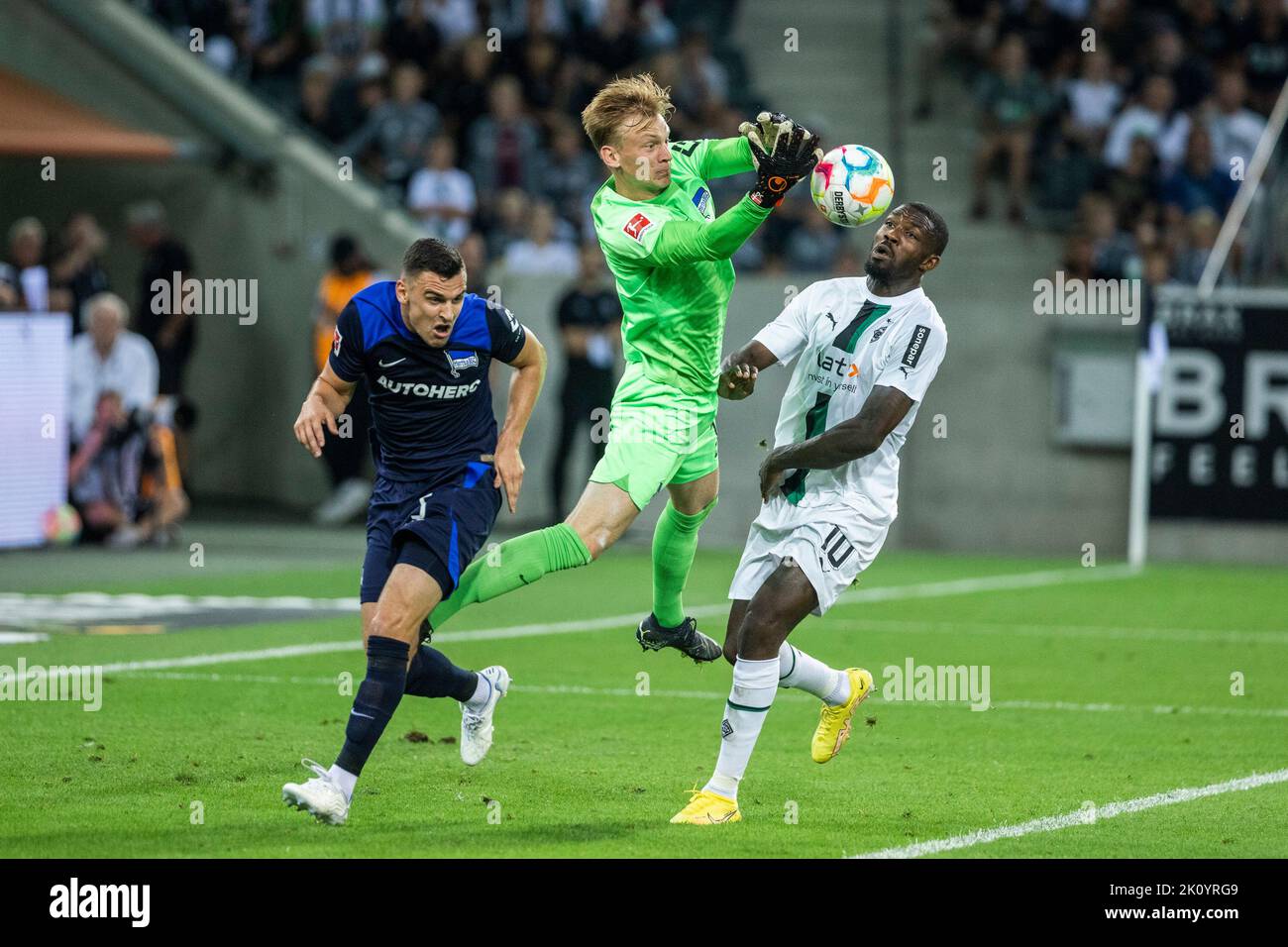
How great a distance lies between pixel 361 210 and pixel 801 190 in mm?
4394

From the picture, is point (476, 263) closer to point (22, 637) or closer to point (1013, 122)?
point (1013, 122)

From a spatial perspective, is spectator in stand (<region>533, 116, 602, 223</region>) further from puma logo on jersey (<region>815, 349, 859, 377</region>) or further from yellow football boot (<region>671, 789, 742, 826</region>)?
yellow football boot (<region>671, 789, 742, 826</region>)

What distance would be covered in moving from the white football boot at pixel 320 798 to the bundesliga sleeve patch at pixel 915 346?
8.23 feet

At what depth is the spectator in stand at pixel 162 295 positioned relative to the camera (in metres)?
19.2

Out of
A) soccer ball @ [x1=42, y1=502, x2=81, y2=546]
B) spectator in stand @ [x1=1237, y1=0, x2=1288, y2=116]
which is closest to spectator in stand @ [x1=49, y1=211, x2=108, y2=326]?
soccer ball @ [x1=42, y1=502, x2=81, y2=546]

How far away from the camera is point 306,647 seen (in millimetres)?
11805

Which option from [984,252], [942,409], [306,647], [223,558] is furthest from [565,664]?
[984,252]

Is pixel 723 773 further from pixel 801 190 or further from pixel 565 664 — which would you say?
pixel 801 190

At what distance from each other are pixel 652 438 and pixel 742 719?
1.47 metres

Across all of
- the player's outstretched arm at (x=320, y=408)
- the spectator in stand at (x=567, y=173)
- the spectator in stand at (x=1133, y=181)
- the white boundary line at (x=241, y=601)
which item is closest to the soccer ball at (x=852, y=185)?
the player's outstretched arm at (x=320, y=408)

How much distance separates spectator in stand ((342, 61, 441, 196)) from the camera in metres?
20.8

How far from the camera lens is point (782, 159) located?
7.44 metres

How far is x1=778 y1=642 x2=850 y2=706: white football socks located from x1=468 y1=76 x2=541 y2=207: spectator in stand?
43.1ft

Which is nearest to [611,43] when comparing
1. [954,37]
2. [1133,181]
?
[954,37]
